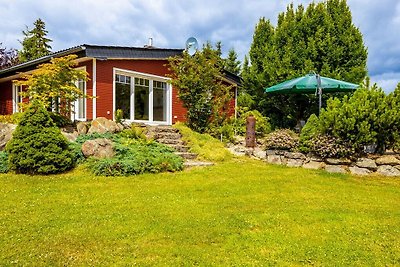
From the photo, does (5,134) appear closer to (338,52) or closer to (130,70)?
(130,70)

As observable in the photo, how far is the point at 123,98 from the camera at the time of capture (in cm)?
1285

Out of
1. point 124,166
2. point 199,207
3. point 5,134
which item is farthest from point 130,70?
point 199,207

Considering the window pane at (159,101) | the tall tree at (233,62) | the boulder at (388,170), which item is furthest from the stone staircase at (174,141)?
the tall tree at (233,62)

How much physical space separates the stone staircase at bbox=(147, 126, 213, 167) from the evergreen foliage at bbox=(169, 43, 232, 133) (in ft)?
3.69

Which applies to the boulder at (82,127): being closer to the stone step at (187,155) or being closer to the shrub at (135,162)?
the shrub at (135,162)

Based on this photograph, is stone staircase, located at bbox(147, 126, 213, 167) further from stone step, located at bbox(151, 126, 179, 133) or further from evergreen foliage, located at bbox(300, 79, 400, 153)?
evergreen foliage, located at bbox(300, 79, 400, 153)

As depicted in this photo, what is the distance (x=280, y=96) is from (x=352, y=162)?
680 centimetres

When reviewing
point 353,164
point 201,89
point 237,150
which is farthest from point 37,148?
point 353,164

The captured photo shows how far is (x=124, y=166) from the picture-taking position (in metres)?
7.61

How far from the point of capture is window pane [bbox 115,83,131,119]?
41.5ft

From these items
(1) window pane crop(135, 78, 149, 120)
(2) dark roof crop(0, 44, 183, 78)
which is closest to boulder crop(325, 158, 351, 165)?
(1) window pane crop(135, 78, 149, 120)

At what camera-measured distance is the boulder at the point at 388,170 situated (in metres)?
8.05

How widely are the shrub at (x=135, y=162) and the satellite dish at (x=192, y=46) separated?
5.65 meters

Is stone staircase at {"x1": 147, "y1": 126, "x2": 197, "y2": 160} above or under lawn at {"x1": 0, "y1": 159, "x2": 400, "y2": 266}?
above
